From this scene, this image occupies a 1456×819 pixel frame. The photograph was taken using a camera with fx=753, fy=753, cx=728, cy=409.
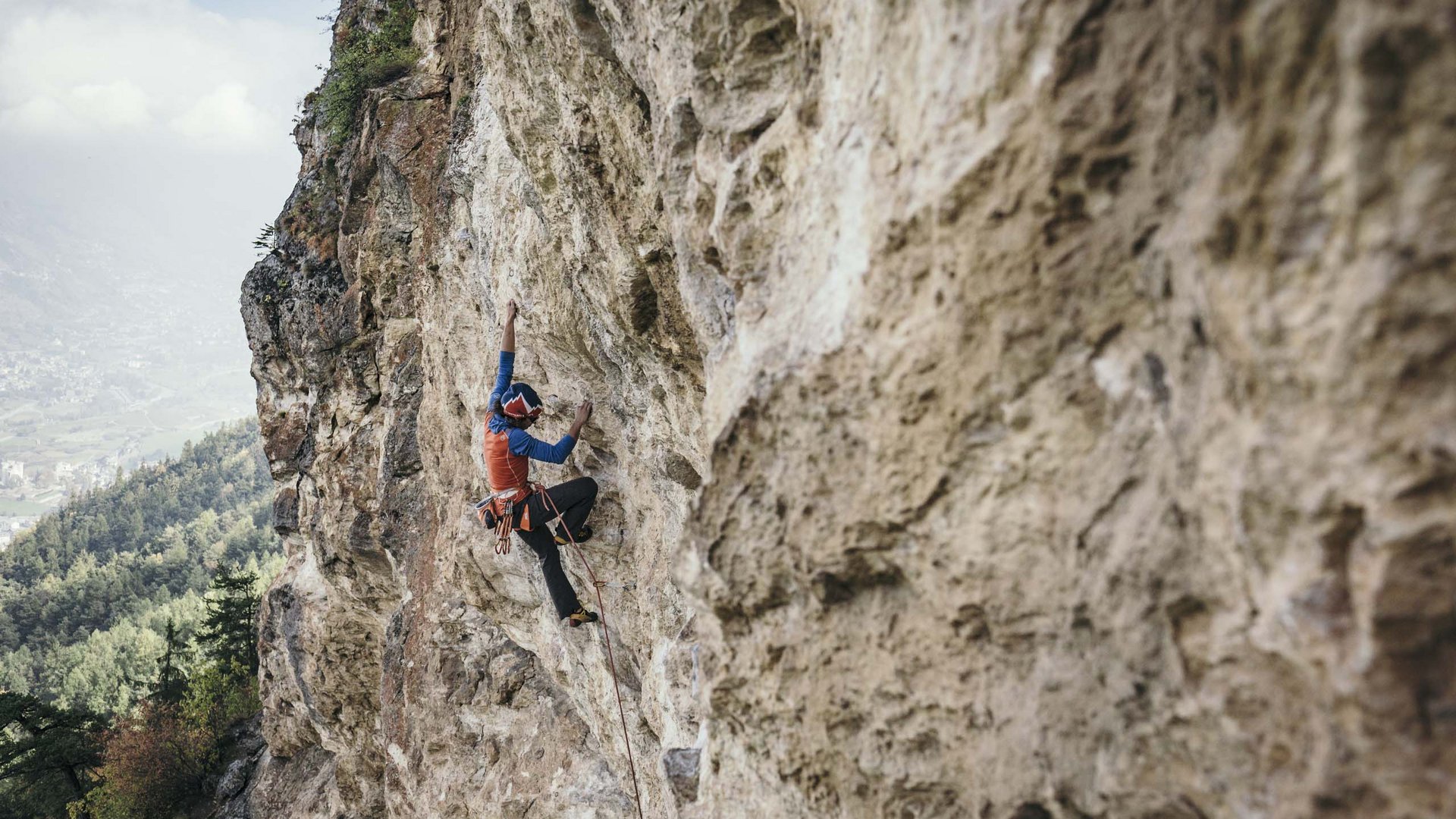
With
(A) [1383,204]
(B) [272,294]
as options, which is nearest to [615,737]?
(A) [1383,204]

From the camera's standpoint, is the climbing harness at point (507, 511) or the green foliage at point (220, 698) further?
the green foliage at point (220, 698)

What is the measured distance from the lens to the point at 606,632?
7586 mm

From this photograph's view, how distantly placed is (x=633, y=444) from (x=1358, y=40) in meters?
6.09

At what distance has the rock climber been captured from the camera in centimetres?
695

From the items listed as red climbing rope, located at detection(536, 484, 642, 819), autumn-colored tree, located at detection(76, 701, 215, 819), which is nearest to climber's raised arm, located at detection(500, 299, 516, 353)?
red climbing rope, located at detection(536, 484, 642, 819)

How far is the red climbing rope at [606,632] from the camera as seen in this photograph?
23.6ft

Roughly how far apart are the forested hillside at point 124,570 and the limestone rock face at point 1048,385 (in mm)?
48865

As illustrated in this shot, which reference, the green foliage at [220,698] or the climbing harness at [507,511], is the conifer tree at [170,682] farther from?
the climbing harness at [507,511]

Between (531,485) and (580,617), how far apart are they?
4.74 feet

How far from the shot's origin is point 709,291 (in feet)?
15.0

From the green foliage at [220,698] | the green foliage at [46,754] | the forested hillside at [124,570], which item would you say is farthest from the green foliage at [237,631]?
the forested hillside at [124,570]

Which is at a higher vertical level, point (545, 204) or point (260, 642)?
point (545, 204)

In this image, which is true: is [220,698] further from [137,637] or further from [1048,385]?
[137,637]

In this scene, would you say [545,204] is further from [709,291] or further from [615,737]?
[615,737]
